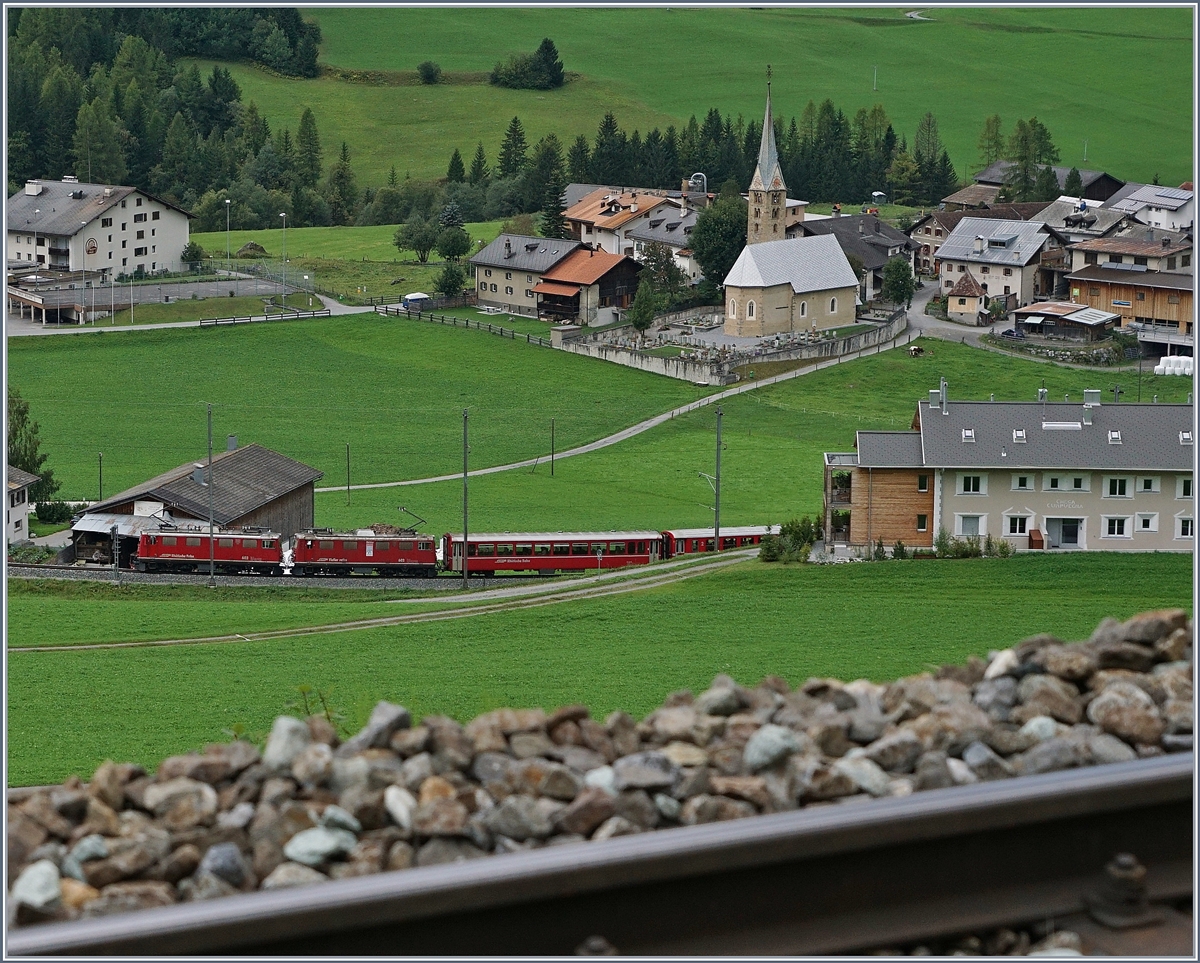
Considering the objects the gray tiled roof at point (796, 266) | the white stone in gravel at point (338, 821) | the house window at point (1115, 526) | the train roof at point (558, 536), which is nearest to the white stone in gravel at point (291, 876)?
the white stone in gravel at point (338, 821)

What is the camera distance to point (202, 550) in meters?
46.7

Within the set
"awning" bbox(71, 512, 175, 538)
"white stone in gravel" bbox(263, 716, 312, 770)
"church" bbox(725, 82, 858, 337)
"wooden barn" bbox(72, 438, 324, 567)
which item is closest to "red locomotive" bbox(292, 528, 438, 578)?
"wooden barn" bbox(72, 438, 324, 567)

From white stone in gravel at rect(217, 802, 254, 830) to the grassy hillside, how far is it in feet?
472

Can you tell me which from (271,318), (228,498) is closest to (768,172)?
(271,318)

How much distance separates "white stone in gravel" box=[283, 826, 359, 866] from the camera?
6105 millimetres

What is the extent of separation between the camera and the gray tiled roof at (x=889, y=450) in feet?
143

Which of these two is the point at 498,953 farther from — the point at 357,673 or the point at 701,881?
the point at 357,673

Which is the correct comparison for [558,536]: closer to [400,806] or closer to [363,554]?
[363,554]

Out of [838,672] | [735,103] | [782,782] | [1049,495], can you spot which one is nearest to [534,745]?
[782,782]

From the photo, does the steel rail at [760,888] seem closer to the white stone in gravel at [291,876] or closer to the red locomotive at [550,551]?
the white stone in gravel at [291,876]

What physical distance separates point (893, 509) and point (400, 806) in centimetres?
3861

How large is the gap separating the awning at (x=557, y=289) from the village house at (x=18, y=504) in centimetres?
4642

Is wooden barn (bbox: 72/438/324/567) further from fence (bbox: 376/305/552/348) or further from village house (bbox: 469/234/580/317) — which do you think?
village house (bbox: 469/234/580/317)

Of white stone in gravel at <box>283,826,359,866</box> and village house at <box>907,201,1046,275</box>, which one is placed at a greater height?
village house at <box>907,201,1046,275</box>
